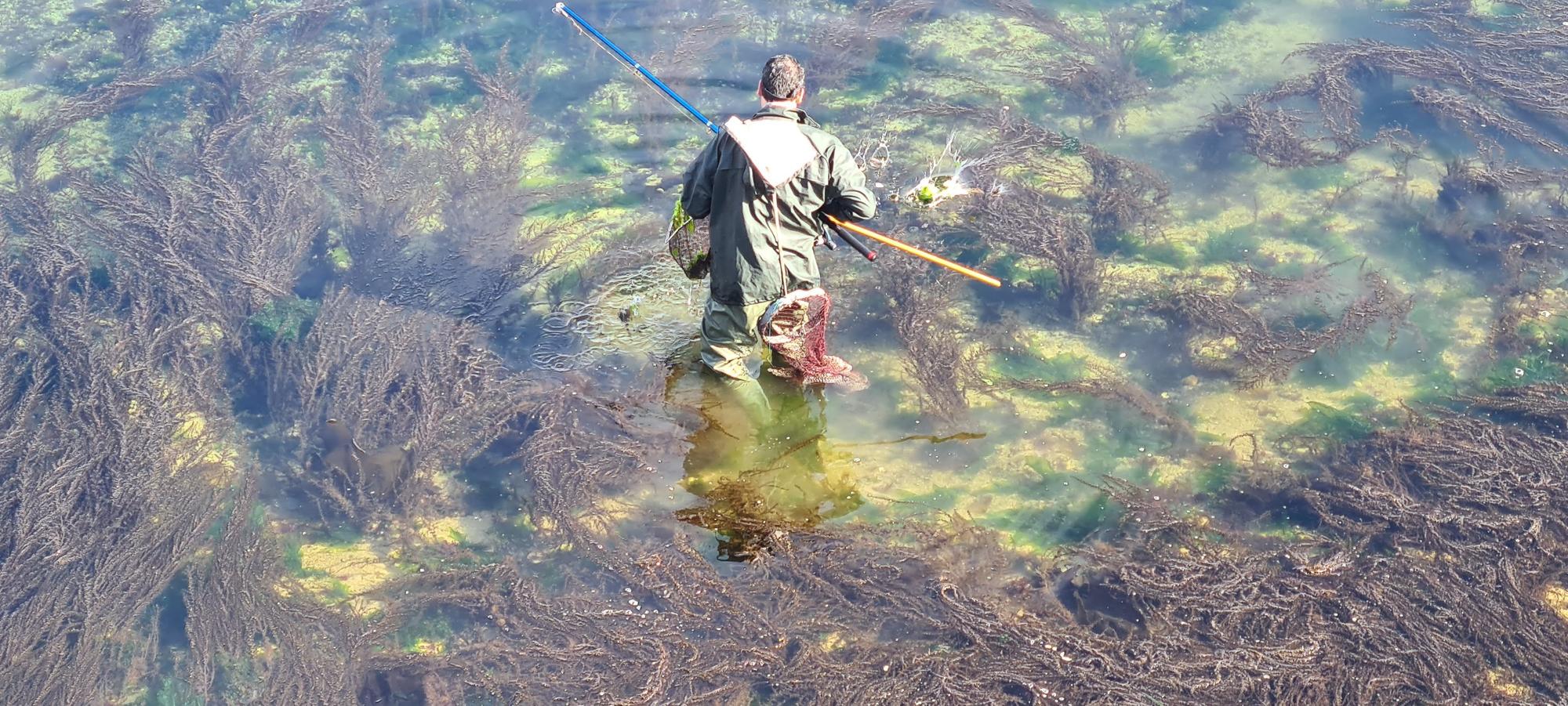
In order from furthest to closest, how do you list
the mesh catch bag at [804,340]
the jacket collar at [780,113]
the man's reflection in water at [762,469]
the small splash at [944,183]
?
the small splash at [944,183] → the man's reflection in water at [762,469] → the mesh catch bag at [804,340] → the jacket collar at [780,113]

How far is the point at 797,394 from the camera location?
218 inches

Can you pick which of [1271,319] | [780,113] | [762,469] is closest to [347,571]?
[762,469]

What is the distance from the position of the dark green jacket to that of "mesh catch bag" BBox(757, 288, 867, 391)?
0.09m

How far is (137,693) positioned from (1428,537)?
18.6 feet

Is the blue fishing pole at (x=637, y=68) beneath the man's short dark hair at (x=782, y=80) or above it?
beneath

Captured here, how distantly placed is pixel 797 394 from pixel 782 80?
1.95 m

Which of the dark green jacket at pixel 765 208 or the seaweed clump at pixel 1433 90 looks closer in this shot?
the dark green jacket at pixel 765 208

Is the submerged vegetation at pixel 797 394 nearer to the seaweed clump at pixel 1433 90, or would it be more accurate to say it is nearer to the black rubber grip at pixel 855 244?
the seaweed clump at pixel 1433 90

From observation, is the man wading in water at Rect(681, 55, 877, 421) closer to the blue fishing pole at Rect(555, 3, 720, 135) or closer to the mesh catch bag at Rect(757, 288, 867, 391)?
the mesh catch bag at Rect(757, 288, 867, 391)

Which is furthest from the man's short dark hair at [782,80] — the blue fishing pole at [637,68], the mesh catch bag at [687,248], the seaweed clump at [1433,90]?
the seaweed clump at [1433,90]

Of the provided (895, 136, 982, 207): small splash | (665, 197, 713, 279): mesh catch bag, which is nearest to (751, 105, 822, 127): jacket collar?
(665, 197, 713, 279): mesh catch bag

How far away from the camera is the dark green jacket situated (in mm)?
4270

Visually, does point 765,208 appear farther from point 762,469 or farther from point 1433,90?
point 1433,90

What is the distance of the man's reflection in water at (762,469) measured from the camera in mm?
4941
